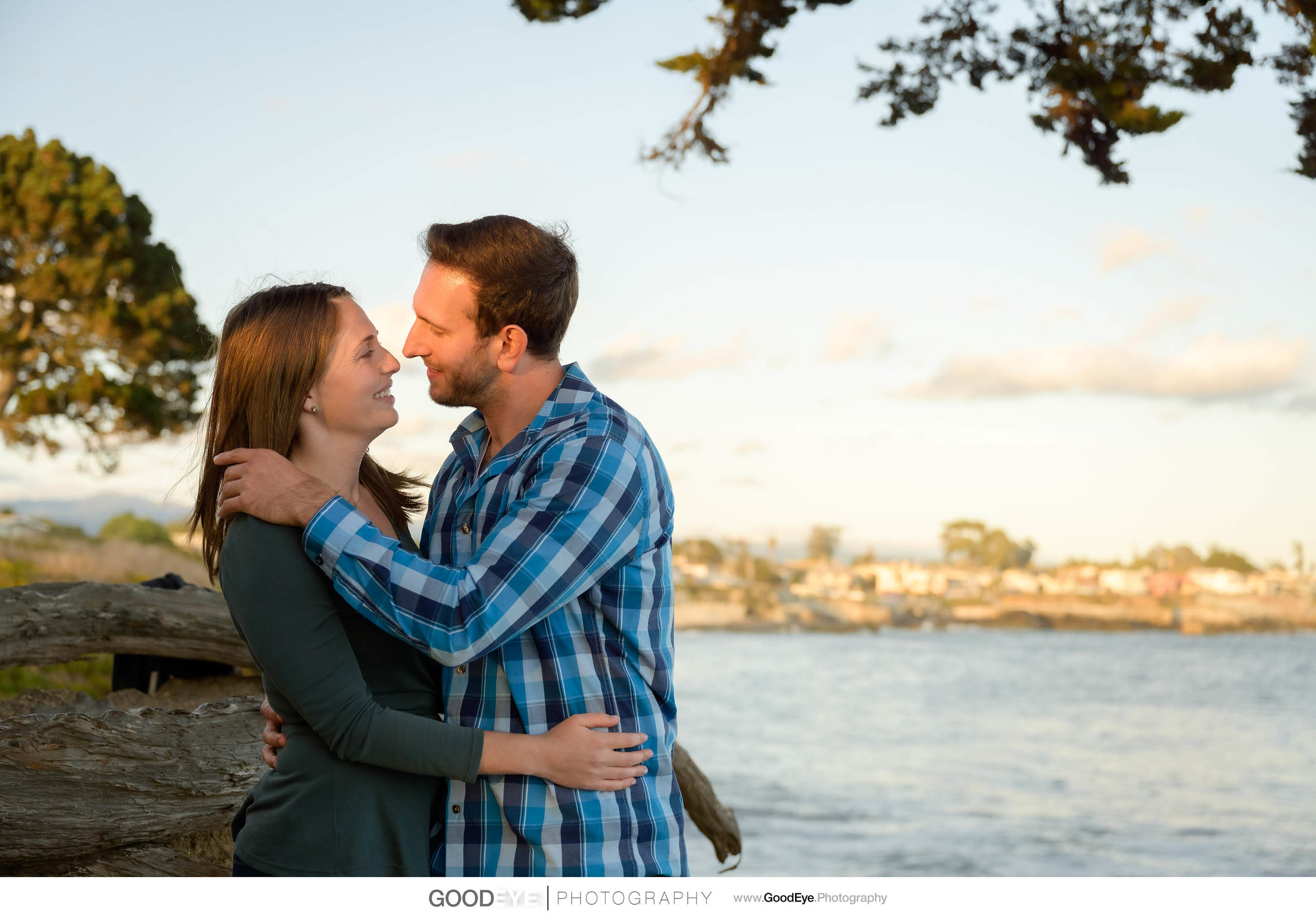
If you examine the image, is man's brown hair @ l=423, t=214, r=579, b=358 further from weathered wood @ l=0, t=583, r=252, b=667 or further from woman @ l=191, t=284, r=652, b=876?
weathered wood @ l=0, t=583, r=252, b=667

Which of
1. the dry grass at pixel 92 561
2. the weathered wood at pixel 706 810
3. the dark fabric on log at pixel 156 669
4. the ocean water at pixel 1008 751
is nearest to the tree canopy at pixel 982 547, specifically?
the ocean water at pixel 1008 751

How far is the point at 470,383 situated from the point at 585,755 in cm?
60

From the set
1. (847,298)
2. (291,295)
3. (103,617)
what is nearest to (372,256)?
(291,295)

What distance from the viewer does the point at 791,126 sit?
2306 cm

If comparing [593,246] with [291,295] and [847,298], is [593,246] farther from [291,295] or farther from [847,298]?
[847,298]

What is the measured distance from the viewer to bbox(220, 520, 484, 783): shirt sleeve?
149cm

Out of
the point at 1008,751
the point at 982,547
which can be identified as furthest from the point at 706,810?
the point at 982,547

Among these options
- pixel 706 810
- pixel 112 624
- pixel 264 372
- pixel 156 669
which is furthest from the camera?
pixel 156 669

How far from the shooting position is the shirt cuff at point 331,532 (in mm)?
1457

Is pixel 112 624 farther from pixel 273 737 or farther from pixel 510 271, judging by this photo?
pixel 510 271

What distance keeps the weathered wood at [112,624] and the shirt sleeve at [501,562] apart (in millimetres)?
2226

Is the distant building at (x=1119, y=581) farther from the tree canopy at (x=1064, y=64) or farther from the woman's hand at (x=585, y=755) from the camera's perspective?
the woman's hand at (x=585, y=755)

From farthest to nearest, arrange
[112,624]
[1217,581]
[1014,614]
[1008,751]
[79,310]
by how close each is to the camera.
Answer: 1. [1014,614]
2. [1217,581]
3. [1008,751]
4. [79,310]
5. [112,624]

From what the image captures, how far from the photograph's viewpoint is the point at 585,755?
4.90ft
